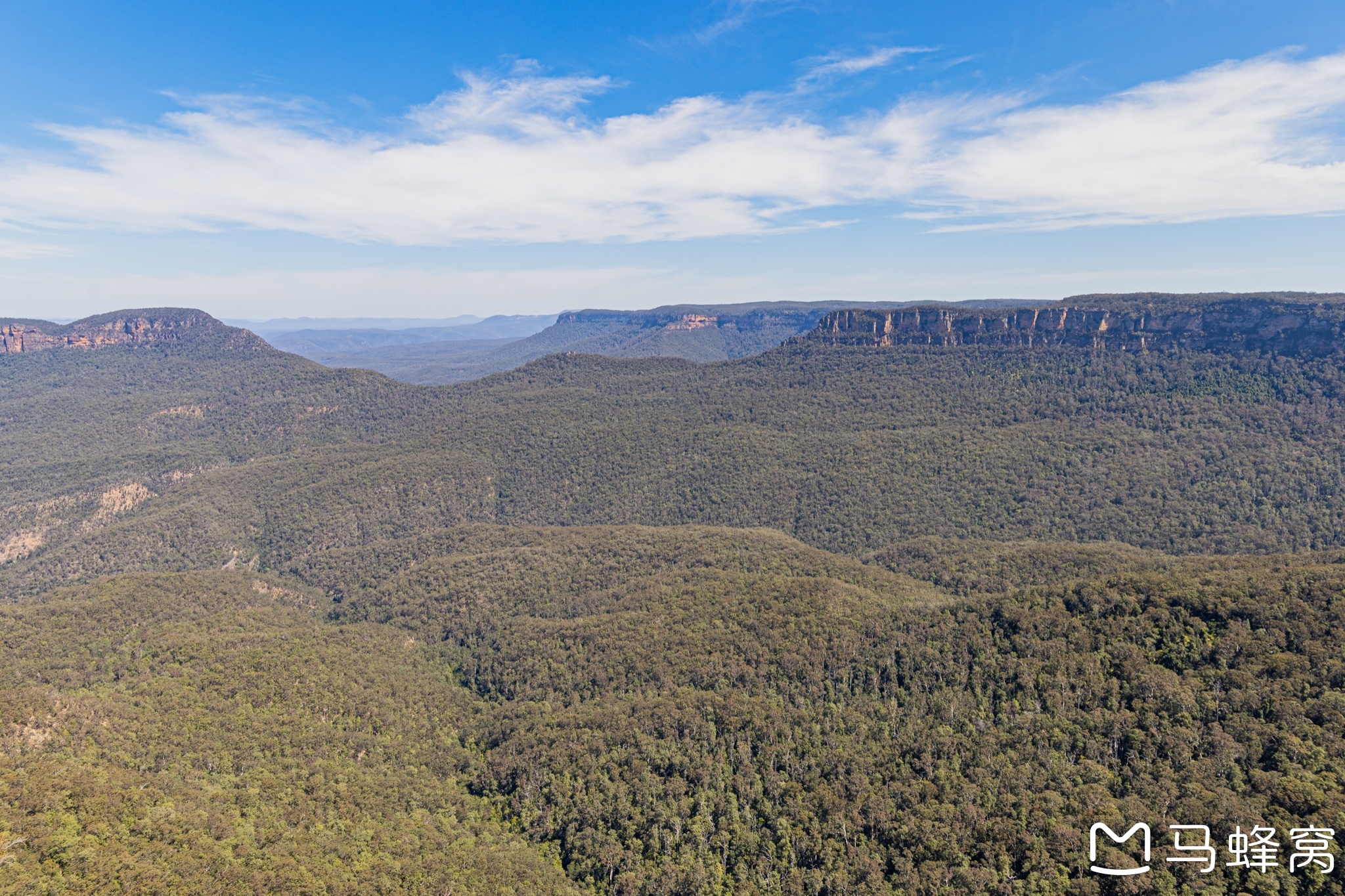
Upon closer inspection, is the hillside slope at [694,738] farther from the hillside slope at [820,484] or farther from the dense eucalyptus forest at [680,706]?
the hillside slope at [820,484]

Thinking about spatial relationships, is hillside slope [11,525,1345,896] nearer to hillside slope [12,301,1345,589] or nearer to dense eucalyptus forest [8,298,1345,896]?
dense eucalyptus forest [8,298,1345,896]

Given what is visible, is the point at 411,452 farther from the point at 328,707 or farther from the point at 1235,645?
the point at 1235,645

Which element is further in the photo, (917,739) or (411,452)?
(411,452)

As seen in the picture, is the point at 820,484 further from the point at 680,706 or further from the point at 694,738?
the point at 694,738

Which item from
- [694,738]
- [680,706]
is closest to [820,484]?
[680,706]

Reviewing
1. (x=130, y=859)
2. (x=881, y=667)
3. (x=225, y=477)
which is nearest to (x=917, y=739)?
(x=881, y=667)

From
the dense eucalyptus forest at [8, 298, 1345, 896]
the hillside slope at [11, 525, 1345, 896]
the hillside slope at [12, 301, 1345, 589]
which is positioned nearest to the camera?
the hillside slope at [11, 525, 1345, 896]

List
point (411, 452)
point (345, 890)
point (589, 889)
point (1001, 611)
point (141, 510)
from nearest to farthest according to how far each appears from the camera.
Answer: point (345, 890) < point (589, 889) < point (1001, 611) < point (141, 510) < point (411, 452)

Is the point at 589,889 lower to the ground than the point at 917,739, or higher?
lower

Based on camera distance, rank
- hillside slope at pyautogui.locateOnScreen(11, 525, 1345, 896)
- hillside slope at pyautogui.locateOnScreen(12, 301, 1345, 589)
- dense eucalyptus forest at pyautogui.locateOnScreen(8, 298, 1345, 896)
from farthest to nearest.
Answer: hillside slope at pyautogui.locateOnScreen(12, 301, 1345, 589)
dense eucalyptus forest at pyautogui.locateOnScreen(8, 298, 1345, 896)
hillside slope at pyautogui.locateOnScreen(11, 525, 1345, 896)

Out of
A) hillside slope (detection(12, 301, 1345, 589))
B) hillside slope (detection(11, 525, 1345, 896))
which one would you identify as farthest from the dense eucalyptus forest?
hillside slope (detection(12, 301, 1345, 589))

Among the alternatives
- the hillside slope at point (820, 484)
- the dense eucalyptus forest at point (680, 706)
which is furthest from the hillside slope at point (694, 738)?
the hillside slope at point (820, 484)
